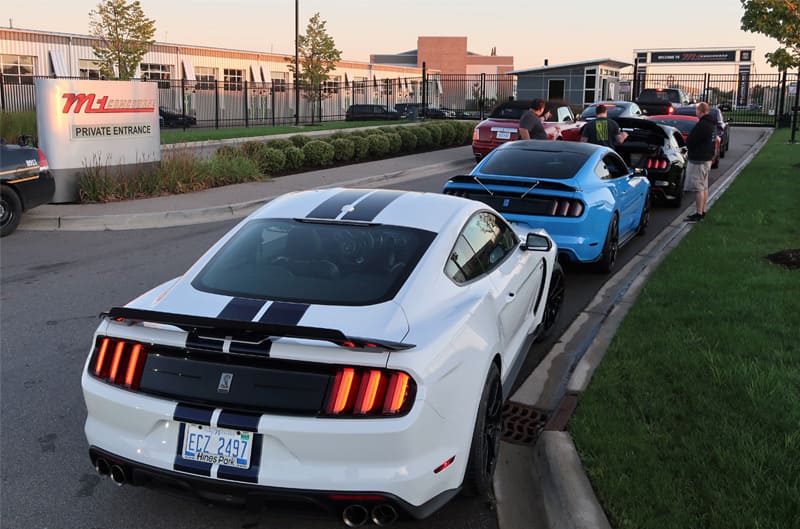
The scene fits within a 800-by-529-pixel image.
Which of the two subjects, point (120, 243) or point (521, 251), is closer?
point (521, 251)

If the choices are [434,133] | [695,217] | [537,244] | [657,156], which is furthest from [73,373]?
[434,133]

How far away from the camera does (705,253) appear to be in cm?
947

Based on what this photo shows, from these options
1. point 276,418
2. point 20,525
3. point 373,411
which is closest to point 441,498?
point 373,411

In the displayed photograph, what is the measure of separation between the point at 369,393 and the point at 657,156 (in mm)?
12240

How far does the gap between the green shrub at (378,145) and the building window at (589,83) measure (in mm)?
32058

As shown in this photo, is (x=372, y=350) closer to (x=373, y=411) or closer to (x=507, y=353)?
(x=373, y=411)

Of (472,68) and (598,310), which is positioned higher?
(472,68)

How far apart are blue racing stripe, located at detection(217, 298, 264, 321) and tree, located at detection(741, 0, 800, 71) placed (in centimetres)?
1860

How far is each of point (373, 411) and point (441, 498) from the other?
1.90 ft

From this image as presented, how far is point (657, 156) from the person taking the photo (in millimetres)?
14133

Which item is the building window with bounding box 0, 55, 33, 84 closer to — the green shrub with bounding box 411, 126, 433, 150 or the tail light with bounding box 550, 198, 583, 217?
the green shrub with bounding box 411, 126, 433, 150

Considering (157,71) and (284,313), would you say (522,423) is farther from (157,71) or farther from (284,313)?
(157,71)

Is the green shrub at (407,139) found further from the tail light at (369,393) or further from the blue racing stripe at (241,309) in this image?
the tail light at (369,393)

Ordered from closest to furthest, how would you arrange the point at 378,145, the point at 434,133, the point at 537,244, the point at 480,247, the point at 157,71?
the point at 480,247 → the point at 537,244 → the point at 378,145 → the point at 434,133 → the point at 157,71
